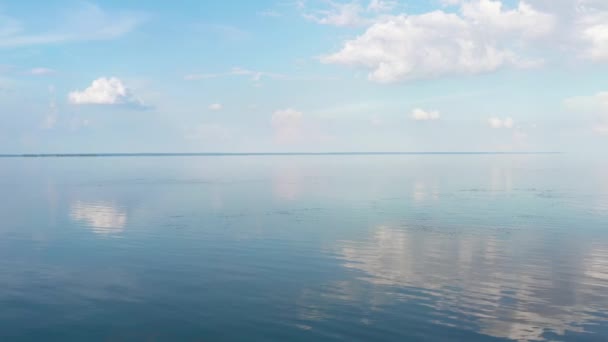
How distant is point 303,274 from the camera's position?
25.7m

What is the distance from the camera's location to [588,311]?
2016 centimetres

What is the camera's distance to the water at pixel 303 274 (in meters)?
18.5

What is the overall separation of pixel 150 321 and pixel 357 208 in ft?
118

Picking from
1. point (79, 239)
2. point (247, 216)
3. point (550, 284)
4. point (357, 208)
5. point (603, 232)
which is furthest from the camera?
point (357, 208)

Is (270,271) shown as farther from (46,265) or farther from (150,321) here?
(46,265)

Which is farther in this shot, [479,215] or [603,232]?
[479,215]

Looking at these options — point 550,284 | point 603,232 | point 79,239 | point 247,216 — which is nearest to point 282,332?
point 550,284

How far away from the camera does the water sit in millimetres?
18469

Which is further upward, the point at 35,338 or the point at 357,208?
the point at 357,208

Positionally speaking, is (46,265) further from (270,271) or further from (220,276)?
(270,271)

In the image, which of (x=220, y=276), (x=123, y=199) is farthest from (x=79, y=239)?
(x=123, y=199)

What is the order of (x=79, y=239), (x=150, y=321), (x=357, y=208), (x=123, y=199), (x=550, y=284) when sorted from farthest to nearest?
(x=123, y=199) → (x=357, y=208) → (x=79, y=239) → (x=550, y=284) → (x=150, y=321)

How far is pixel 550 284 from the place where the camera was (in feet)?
79.2

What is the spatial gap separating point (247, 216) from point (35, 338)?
29648 millimetres
